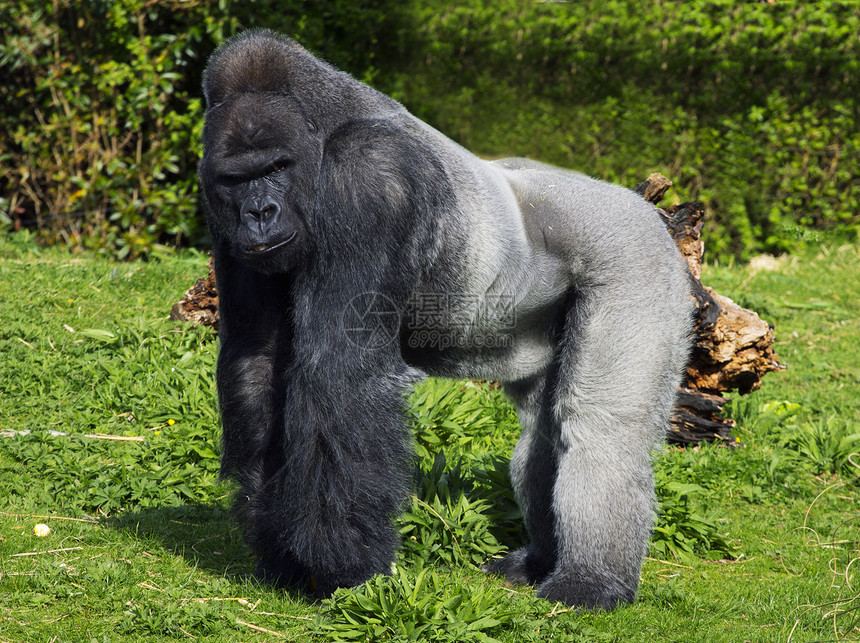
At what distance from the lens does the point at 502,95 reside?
24.7ft

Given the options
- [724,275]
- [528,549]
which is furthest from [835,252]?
[528,549]

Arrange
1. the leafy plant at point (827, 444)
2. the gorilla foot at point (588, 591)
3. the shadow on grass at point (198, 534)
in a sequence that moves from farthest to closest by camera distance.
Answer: the leafy plant at point (827, 444) → the shadow on grass at point (198, 534) → the gorilla foot at point (588, 591)

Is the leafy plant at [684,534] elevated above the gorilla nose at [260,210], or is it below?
below

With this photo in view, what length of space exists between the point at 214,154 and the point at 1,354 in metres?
2.48

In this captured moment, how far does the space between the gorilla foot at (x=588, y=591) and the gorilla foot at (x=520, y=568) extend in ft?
0.93

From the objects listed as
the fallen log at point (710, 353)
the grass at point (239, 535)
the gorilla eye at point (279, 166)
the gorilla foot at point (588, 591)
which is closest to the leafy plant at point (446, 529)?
the grass at point (239, 535)

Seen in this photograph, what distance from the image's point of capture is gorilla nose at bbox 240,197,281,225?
9.20 feet

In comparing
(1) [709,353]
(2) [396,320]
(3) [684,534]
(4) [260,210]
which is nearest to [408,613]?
(2) [396,320]

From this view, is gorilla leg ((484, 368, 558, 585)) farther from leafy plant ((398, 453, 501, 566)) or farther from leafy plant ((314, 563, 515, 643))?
leafy plant ((314, 563, 515, 643))

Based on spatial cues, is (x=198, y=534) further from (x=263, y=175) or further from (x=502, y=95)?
(x=502, y=95)

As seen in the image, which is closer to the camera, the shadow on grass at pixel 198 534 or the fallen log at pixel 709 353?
the shadow on grass at pixel 198 534

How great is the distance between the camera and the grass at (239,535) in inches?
110

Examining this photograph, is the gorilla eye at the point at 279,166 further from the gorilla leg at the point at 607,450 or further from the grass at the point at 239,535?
the gorilla leg at the point at 607,450

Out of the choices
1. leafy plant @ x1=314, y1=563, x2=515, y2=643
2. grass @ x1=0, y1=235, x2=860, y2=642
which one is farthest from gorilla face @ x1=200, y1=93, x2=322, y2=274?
leafy plant @ x1=314, y1=563, x2=515, y2=643
